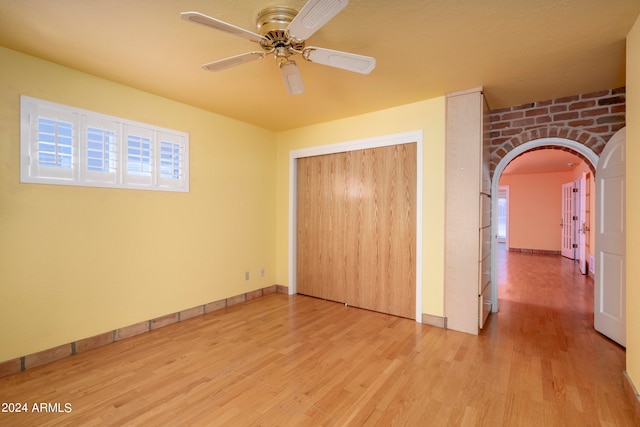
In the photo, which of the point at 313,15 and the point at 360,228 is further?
the point at 360,228

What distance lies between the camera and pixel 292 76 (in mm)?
2076

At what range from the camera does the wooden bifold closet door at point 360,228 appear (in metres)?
3.55

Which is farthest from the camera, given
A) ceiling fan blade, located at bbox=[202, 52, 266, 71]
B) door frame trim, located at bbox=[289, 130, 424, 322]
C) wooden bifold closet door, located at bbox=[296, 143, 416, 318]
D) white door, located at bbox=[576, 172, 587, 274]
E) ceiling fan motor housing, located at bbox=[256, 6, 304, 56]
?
white door, located at bbox=[576, 172, 587, 274]

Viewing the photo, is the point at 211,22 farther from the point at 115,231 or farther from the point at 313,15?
the point at 115,231

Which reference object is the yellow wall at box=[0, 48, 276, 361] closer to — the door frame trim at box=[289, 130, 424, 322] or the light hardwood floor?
the light hardwood floor

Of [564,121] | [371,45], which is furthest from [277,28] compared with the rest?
[564,121]

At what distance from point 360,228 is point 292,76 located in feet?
7.47

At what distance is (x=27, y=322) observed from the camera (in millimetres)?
2375

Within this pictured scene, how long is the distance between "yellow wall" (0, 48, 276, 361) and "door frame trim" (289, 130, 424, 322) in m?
0.51

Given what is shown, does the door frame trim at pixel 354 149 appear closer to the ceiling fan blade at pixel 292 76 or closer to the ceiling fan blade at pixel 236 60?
the ceiling fan blade at pixel 292 76

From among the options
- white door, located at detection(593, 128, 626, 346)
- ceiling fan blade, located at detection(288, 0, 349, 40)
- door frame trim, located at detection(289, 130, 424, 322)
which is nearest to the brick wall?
white door, located at detection(593, 128, 626, 346)

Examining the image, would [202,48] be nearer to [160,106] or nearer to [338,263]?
[160,106]

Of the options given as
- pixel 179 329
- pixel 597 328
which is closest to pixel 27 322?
pixel 179 329

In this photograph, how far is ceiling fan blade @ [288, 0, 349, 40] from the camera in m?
1.40
